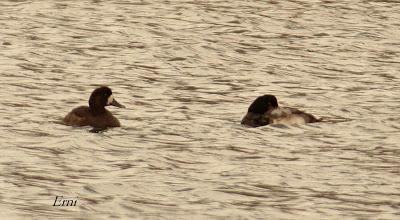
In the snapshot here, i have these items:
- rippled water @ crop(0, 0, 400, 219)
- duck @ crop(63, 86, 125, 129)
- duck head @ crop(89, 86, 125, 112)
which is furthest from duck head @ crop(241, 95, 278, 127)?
duck head @ crop(89, 86, 125, 112)

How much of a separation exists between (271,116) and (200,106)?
77.5 inches

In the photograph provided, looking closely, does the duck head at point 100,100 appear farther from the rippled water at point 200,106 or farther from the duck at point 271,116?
the duck at point 271,116

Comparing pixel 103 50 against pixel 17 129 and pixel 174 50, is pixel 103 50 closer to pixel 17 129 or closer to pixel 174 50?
pixel 174 50

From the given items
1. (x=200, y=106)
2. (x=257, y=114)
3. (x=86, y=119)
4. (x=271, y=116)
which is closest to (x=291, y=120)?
(x=271, y=116)

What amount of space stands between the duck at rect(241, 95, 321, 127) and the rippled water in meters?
0.17

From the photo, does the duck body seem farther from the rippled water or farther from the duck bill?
the duck bill

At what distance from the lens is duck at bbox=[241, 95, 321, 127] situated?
2222cm

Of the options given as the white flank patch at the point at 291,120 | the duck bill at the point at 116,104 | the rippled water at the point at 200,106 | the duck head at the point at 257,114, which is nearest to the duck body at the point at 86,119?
the rippled water at the point at 200,106

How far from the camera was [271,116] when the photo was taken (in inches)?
882

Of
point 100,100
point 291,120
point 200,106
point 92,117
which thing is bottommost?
point 200,106

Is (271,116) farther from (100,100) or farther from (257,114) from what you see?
(100,100)

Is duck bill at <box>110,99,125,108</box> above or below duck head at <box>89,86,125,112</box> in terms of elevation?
below

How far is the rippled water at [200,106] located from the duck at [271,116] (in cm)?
17

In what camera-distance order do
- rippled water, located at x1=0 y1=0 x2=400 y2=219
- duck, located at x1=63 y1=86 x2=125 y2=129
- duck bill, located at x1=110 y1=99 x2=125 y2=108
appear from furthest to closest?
1. duck bill, located at x1=110 y1=99 x2=125 y2=108
2. duck, located at x1=63 y1=86 x2=125 y2=129
3. rippled water, located at x1=0 y1=0 x2=400 y2=219
